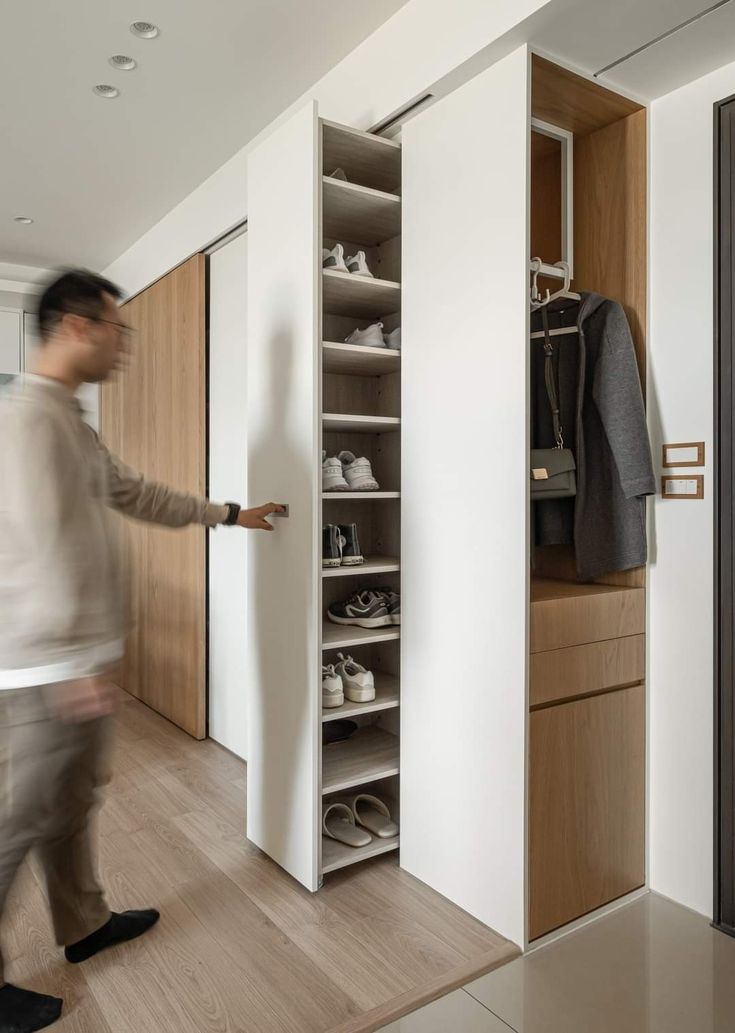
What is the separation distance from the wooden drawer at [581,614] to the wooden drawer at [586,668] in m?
0.02

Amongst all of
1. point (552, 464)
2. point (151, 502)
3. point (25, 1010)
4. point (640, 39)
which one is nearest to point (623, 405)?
point (552, 464)

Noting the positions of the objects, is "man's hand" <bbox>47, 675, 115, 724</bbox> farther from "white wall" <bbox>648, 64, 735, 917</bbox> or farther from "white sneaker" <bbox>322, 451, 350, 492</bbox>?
"white wall" <bbox>648, 64, 735, 917</bbox>

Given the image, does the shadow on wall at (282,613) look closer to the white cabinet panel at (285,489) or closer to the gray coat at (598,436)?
the white cabinet panel at (285,489)

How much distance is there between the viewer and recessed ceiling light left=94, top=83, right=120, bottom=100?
2.62m

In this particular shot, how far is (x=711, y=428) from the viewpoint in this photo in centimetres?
203

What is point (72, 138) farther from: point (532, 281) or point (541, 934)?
point (541, 934)

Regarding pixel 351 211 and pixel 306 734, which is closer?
pixel 306 734

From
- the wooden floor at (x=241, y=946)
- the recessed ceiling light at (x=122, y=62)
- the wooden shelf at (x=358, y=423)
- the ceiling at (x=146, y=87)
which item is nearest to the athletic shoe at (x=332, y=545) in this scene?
the wooden shelf at (x=358, y=423)

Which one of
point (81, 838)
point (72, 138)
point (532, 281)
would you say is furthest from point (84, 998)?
point (72, 138)

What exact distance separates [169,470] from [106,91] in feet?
5.74

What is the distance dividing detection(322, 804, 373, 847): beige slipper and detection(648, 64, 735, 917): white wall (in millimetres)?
868

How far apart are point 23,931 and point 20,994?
37cm

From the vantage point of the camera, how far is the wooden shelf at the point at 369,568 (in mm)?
2199

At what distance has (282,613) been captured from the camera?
2.31m
